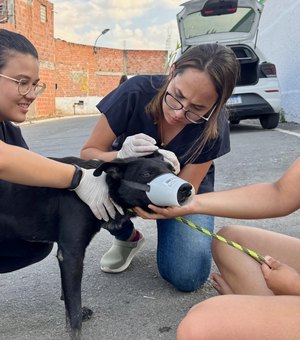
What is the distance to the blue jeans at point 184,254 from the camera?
274cm

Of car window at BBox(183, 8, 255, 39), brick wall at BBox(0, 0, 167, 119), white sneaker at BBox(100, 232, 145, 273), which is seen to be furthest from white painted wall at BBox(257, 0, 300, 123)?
brick wall at BBox(0, 0, 167, 119)

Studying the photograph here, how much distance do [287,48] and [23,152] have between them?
12022 millimetres

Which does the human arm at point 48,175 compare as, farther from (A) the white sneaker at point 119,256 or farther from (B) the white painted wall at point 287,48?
(B) the white painted wall at point 287,48

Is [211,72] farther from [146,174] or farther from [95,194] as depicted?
[95,194]

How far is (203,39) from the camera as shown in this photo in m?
9.56

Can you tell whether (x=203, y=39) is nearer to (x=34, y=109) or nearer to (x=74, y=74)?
(x=34, y=109)

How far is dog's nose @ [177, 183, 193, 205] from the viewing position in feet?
6.29

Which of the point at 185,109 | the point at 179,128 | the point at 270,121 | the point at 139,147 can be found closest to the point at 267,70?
the point at 270,121

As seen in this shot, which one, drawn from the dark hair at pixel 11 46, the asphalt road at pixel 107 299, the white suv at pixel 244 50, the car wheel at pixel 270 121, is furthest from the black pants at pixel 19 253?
the car wheel at pixel 270 121

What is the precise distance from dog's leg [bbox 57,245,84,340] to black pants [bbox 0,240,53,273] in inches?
17.2

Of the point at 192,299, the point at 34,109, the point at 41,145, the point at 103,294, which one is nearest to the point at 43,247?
the point at 103,294

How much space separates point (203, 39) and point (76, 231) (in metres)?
8.10

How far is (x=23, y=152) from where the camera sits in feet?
6.51

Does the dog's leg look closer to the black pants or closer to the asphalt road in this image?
the asphalt road
